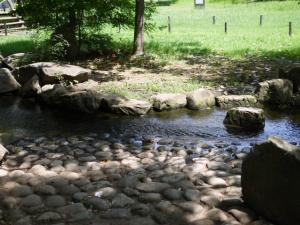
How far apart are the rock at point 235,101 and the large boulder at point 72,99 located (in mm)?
2810

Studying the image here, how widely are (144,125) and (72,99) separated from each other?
2200mm

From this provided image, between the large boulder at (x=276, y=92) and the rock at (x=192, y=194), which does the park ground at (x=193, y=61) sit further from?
the rock at (x=192, y=194)

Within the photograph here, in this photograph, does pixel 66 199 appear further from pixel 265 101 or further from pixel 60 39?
pixel 60 39

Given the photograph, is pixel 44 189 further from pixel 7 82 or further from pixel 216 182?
pixel 7 82

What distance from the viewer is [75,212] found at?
515 centimetres

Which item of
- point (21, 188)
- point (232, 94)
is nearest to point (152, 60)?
point (232, 94)

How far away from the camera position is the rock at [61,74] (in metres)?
12.0

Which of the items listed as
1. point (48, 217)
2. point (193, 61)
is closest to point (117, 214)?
point (48, 217)

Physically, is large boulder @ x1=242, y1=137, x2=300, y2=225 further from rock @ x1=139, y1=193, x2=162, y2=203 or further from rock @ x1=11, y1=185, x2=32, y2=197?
rock @ x1=11, y1=185, x2=32, y2=197

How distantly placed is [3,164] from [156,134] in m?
2.98

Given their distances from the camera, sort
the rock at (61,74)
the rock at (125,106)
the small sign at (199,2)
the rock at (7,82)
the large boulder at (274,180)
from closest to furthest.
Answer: the large boulder at (274,180), the rock at (125,106), the rock at (61,74), the rock at (7,82), the small sign at (199,2)

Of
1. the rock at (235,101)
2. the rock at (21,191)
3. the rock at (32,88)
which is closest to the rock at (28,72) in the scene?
the rock at (32,88)

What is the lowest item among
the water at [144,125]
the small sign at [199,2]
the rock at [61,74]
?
the water at [144,125]

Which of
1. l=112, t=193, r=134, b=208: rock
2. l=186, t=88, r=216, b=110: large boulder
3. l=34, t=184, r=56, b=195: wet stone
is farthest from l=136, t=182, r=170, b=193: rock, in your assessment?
l=186, t=88, r=216, b=110: large boulder
